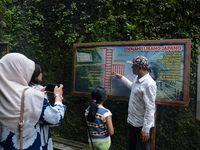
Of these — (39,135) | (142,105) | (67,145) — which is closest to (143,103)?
(142,105)

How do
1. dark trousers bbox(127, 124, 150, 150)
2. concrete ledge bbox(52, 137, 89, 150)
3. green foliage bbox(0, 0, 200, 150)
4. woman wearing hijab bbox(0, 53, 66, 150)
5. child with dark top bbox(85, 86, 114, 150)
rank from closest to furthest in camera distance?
woman wearing hijab bbox(0, 53, 66, 150)
child with dark top bbox(85, 86, 114, 150)
dark trousers bbox(127, 124, 150, 150)
green foliage bbox(0, 0, 200, 150)
concrete ledge bbox(52, 137, 89, 150)

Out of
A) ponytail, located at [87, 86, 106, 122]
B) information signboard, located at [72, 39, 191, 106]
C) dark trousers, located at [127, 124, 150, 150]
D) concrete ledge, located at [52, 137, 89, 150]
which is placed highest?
information signboard, located at [72, 39, 191, 106]

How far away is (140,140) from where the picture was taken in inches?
82.8

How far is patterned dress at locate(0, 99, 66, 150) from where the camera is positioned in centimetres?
117

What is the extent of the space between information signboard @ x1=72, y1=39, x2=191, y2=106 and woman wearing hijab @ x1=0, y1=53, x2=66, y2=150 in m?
1.43

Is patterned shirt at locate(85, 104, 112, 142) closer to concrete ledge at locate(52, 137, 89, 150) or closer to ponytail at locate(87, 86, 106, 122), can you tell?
ponytail at locate(87, 86, 106, 122)

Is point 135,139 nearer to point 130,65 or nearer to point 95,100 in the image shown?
point 95,100

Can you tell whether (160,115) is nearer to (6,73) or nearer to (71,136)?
(71,136)

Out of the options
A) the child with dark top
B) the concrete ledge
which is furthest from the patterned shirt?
the concrete ledge

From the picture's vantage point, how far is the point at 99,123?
6.22 feet

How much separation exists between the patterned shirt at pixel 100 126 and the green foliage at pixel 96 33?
123cm

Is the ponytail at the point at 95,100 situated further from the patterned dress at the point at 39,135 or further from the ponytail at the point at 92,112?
the patterned dress at the point at 39,135

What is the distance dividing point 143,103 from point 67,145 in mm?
2140

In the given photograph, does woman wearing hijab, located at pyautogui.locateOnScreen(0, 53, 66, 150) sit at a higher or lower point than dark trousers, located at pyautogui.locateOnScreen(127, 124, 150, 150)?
higher
